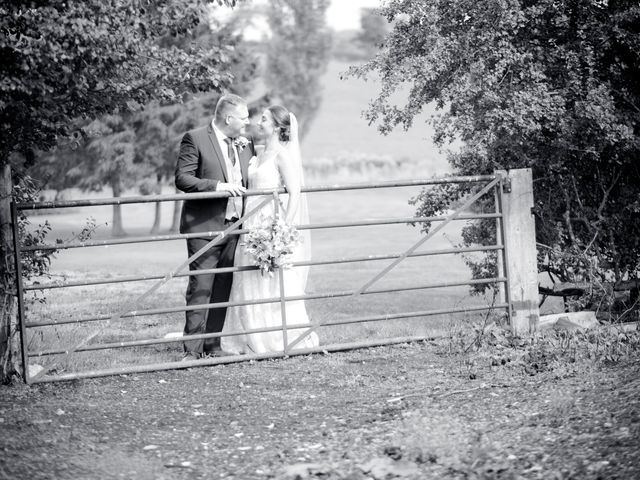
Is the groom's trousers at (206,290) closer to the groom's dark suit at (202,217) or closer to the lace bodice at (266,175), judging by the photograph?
the groom's dark suit at (202,217)

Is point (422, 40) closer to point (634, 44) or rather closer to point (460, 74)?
point (460, 74)

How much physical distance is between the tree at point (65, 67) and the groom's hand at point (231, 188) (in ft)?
3.53

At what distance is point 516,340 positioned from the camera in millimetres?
7770

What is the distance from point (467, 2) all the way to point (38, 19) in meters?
4.59

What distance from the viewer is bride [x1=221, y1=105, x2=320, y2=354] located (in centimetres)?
797

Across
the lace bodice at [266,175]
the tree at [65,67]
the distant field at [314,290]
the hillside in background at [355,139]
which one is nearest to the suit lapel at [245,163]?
the lace bodice at [266,175]

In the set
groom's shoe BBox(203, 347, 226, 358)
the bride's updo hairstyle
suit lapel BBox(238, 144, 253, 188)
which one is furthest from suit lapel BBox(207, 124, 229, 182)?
groom's shoe BBox(203, 347, 226, 358)

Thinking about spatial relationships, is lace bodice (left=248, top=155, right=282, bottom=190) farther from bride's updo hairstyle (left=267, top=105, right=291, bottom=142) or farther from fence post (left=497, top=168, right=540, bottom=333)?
fence post (left=497, top=168, right=540, bottom=333)

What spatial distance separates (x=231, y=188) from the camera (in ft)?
24.1

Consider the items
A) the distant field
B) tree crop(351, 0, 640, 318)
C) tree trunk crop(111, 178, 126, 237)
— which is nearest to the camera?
tree crop(351, 0, 640, 318)

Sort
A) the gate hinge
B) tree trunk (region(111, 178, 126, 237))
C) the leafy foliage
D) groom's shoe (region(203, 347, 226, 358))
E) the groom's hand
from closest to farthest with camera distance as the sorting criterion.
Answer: the leafy foliage → the groom's hand → groom's shoe (region(203, 347, 226, 358)) → the gate hinge → tree trunk (region(111, 178, 126, 237))

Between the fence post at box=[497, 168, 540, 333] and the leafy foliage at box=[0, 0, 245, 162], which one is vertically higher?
the leafy foliage at box=[0, 0, 245, 162]

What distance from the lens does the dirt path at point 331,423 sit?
14.8 feet

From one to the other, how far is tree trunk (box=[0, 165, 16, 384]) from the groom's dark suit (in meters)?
1.42
